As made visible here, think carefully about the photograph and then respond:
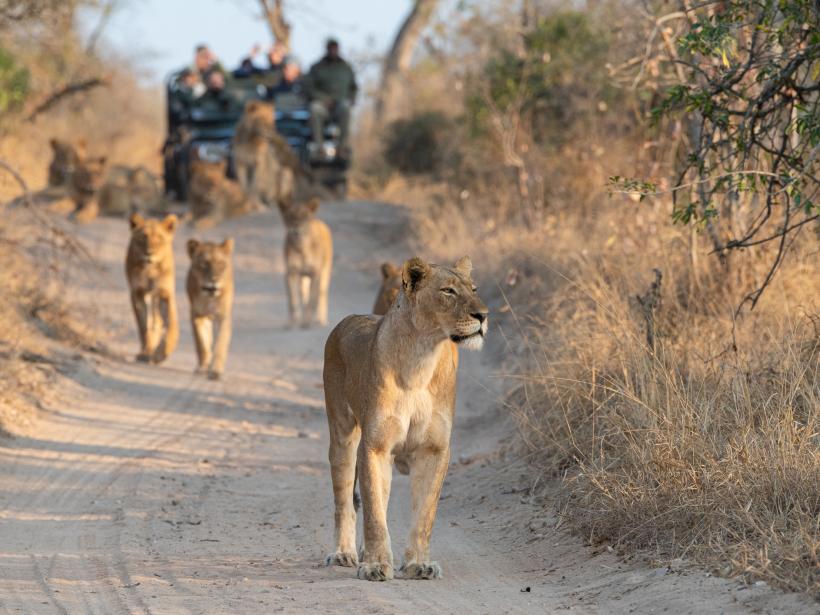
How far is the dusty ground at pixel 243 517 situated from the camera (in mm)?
4852

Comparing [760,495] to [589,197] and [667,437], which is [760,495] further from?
[589,197]

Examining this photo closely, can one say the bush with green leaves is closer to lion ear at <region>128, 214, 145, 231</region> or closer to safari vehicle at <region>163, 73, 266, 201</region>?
safari vehicle at <region>163, 73, 266, 201</region>

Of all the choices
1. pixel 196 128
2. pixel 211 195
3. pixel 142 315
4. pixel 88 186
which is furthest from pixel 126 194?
pixel 142 315

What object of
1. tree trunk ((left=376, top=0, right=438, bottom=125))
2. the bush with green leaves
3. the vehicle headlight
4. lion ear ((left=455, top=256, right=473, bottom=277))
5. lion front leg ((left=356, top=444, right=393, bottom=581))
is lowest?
lion front leg ((left=356, top=444, right=393, bottom=581))

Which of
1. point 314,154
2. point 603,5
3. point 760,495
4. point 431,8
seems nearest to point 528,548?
point 760,495

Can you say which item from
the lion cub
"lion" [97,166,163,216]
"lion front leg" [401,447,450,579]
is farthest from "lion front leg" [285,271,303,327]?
"lion front leg" [401,447,450,579]

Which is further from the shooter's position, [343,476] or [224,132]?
[224,132]

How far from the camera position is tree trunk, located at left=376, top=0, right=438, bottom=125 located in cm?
3083

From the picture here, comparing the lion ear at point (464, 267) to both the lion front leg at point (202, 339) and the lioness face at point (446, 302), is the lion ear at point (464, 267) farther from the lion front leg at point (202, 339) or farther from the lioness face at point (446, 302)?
the lion front leg at point (202, 339)

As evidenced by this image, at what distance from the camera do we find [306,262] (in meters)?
13.0

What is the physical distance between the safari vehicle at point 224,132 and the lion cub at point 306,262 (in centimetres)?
787

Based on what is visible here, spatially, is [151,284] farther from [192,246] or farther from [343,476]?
[343,476]

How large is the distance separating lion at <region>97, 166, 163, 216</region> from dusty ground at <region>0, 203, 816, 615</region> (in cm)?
795

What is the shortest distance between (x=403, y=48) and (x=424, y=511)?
2745 cm
